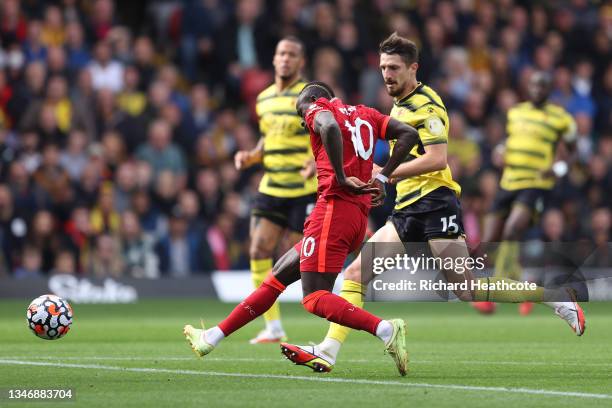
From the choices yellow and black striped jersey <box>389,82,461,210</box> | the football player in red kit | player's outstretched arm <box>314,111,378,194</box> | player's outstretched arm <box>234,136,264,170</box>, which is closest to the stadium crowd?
player's outstretched arm <box>234,136,264,170</box>

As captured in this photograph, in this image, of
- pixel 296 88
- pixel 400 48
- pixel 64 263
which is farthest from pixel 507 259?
pixel 400 48

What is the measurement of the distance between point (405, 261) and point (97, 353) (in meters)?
2.53

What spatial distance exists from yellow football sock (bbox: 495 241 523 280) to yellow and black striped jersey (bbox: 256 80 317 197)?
4.65 m

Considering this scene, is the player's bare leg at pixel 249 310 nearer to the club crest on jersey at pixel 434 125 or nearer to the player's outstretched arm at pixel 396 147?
the player's outstretched arm at pixel 396 147

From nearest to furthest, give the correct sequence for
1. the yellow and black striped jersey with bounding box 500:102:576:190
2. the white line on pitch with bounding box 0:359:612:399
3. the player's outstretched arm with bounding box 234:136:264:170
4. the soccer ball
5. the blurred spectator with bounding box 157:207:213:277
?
the white line on pitch with bounding box 0:359:612:399 < the soccer ball < the player's outstretched arm with bounding box 234:136:264:170 < the yellow and black striped jersey with bounding box 500:102:576:190 < the blurred spectator with bounding box 157:207:213:277

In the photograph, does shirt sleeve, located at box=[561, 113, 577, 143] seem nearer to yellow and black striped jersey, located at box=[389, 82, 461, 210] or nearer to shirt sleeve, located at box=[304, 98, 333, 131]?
yellow and black striped jersey, located at box=[389, 82, 461, 210]

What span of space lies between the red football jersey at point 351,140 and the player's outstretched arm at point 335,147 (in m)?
0.11

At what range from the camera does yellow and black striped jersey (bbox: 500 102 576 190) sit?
1594 centimetres

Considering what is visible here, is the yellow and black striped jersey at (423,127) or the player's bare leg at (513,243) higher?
the yellow and black striped jersey at (423,127)

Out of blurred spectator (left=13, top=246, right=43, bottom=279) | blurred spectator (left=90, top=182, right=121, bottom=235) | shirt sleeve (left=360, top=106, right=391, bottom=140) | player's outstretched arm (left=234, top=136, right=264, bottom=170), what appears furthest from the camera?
blurred spectator (left=90, top=182, right=121, bottom=235)

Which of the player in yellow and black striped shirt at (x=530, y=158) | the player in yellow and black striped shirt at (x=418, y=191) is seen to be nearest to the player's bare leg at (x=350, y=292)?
the player in yellow and black striped shirt at (x=418, y=191)

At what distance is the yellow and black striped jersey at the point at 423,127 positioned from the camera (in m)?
9.54

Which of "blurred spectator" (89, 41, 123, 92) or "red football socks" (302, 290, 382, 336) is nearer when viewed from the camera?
"red football socks" (302, 290, 382, 336)

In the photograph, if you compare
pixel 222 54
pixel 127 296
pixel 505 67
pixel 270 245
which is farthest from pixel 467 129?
pixel 270 245
